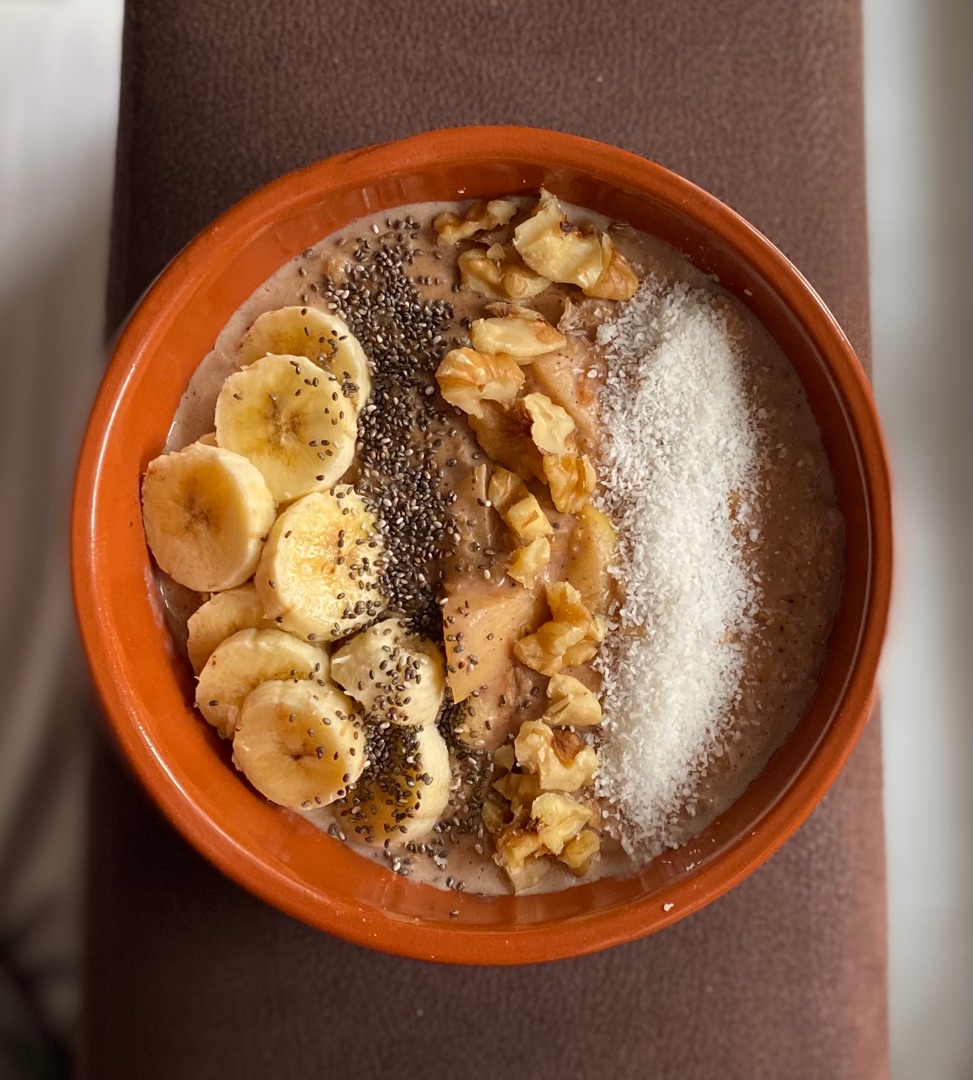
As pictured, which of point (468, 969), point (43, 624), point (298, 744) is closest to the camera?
point (298, 744)

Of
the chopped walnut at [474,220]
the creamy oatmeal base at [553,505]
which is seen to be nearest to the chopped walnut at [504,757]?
the creamy oatmeal base at [553,505]

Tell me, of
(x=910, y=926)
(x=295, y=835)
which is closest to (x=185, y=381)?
(x=295, y=835)

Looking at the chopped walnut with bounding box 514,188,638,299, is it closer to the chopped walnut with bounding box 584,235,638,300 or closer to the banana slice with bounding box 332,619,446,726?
the chopped walnut with bounding box 584,235,638,300

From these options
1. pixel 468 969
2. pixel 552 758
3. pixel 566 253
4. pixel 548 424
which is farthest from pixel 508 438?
pixel 468 969

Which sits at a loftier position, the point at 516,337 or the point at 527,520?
the point at 516,337

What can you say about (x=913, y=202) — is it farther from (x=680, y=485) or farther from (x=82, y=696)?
(x=82, y=696)

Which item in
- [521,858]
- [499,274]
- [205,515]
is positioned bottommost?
[521,858]

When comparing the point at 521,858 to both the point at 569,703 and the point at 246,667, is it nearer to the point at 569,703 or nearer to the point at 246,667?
the point at 569,703
